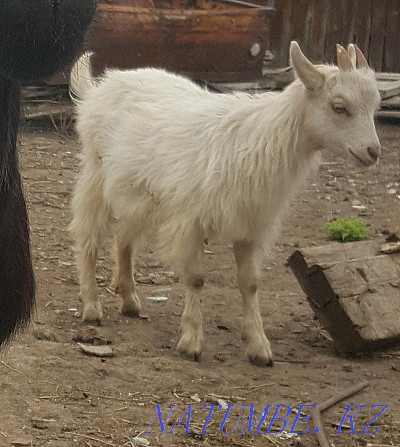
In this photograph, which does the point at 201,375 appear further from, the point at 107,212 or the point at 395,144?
the point at 395,144

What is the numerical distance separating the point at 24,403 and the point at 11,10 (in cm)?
273

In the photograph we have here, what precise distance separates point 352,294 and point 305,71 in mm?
1368

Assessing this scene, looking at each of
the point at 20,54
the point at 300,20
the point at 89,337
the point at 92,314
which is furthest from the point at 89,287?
the point at 300,20

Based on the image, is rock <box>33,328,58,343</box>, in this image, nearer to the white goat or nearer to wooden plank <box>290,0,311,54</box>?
the white goat

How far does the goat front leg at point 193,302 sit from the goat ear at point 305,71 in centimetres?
114

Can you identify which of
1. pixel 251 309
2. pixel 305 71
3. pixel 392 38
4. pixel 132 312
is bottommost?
pixel 132 312

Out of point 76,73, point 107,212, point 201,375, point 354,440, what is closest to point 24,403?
point 201,375

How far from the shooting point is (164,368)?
18.7ft

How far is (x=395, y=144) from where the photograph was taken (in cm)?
1250

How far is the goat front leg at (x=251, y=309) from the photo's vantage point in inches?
239

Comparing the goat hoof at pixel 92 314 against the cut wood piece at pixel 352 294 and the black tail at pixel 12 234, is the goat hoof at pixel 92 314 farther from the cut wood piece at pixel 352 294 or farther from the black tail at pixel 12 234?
the black tail at pixel 12 234

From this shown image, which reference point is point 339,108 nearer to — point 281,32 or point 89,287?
point 89,287

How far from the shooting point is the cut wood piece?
6074 mm

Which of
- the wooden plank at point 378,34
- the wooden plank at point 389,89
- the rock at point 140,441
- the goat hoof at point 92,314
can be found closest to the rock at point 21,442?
the rock at point 140,441
